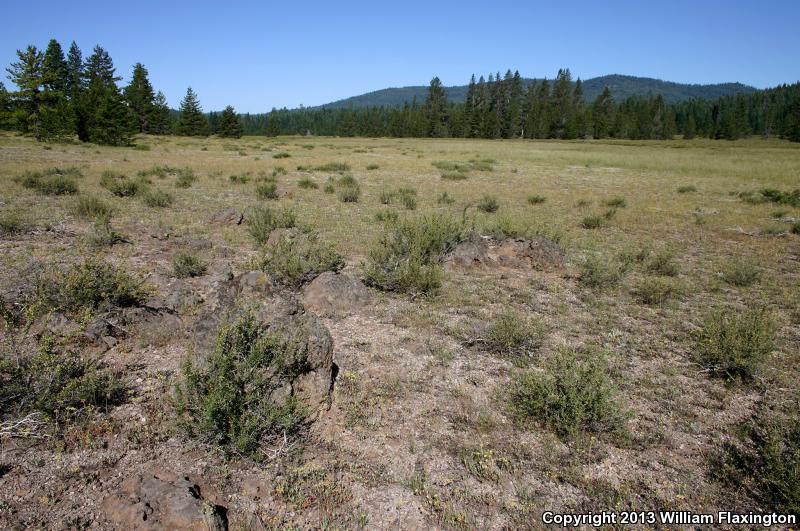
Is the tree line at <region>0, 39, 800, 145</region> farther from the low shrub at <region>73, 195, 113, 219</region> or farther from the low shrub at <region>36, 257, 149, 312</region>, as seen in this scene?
the low shrub at <region>36, 257, 149, 312</region>

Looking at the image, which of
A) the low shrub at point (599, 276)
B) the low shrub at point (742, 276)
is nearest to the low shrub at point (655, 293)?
the low shrub at point (599, 276)

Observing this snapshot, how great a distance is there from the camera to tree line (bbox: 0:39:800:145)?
140 feet

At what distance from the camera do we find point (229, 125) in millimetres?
77812

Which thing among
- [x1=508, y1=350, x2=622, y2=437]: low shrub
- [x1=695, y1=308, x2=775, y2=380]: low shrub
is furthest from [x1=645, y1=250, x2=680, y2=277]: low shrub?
[x1=508, y1=350, x2=622, y2=437]: low shrub

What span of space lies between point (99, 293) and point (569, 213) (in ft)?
51.9

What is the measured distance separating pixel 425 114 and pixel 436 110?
10.3ft

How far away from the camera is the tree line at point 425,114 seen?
42812 millimetres

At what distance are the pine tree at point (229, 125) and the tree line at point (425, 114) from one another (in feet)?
0.56

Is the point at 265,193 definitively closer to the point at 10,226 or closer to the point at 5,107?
the point at 10,226

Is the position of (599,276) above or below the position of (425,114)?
below

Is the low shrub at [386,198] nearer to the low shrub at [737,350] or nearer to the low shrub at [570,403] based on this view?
the low shrub at [737,350]

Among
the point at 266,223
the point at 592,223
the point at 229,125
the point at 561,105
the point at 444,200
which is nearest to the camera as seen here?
the point at 266,223

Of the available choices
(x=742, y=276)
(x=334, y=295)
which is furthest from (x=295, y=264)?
(x=742, y=276)

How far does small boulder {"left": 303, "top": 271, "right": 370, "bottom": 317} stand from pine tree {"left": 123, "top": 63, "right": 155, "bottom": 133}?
6905cm
